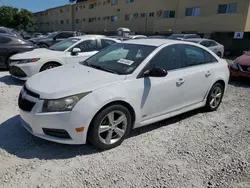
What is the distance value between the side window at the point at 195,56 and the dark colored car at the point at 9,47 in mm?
6523

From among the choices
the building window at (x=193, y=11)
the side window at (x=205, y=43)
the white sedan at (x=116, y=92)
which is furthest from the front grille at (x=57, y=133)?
the building window at (x=193, y=11)

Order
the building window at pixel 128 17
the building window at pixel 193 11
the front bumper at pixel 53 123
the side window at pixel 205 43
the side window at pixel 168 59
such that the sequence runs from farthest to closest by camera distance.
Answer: the building window at pixel 128 17 < the building window at pixel 193 11 < the side window at pixel 205 43 < the side window at pixel 168 59 < the front bumper at pixel 53 123

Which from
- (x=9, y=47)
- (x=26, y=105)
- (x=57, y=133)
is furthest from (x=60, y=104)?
(x=9, y=47)

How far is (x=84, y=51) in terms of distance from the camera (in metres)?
6.75

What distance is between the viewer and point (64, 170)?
254 centimetres

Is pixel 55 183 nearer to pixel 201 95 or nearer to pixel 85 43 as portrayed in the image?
pixel 201 95

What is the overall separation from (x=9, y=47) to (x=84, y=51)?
3.17 metres

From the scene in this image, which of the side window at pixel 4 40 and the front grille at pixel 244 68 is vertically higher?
the side window at pixel 4 40

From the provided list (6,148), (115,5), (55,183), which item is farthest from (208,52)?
(115,5)

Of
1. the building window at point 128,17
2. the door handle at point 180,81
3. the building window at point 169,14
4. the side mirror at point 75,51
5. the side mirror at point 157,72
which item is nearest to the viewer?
the side mirror at point 157,72

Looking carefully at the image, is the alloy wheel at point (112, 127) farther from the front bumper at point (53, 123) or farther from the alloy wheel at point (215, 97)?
the alloy wheel at point (215, 97)

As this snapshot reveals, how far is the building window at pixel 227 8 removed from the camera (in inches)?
815

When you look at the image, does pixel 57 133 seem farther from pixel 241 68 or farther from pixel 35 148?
pixel 241 68

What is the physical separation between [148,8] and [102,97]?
2992 centimetres
